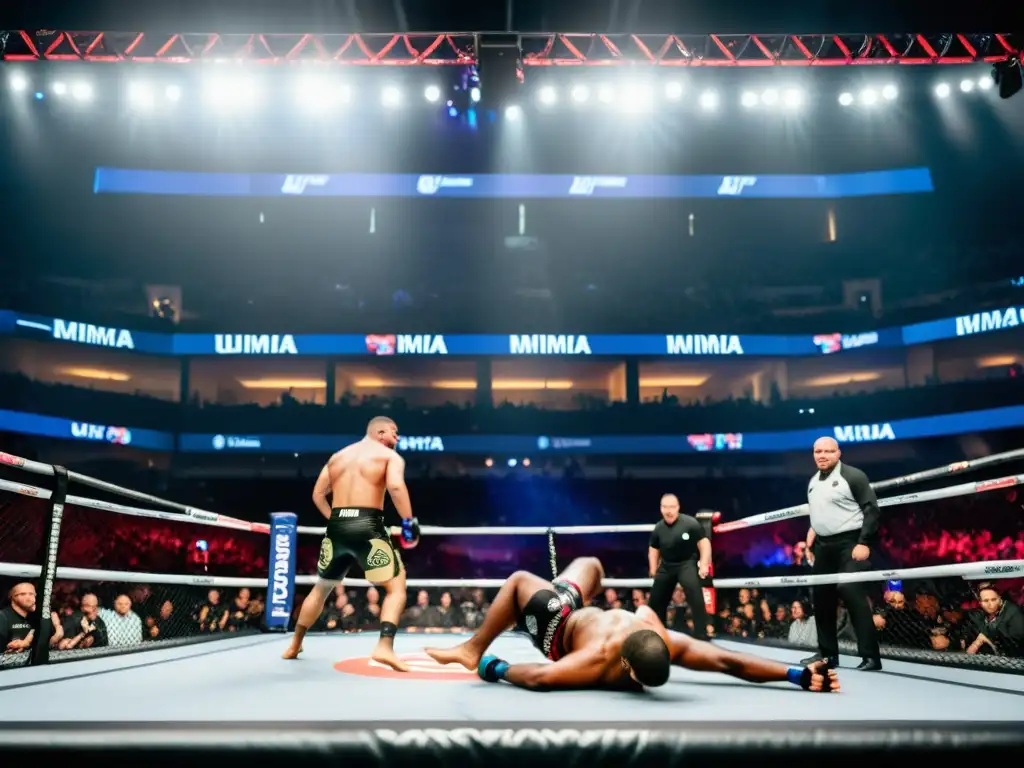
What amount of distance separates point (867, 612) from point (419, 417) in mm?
15821

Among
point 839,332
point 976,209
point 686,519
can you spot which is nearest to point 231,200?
point 839,332

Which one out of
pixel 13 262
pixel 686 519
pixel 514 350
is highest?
pixel 13 262

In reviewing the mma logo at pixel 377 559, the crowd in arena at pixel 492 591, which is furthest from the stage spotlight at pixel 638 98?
the mma logo at pixel 377 559

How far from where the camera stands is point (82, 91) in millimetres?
14641

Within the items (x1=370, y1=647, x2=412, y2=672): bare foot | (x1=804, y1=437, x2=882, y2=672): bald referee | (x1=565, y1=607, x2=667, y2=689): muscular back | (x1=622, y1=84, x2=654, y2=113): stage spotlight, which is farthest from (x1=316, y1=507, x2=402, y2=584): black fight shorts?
(x1=622, y1=84, x2=654, y2=113): stage spotlight

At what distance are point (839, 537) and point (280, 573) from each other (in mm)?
4409

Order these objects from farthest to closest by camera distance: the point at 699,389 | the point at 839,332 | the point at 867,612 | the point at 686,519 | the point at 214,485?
the point at 699,389 → the point at 839,332 → the point at 214,485 → the point at 686,519 → the point at 867,612

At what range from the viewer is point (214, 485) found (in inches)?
728

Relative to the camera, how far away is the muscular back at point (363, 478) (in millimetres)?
4078

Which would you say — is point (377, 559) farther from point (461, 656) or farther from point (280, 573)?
point (280, 573)


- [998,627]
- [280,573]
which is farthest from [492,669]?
[998,627]

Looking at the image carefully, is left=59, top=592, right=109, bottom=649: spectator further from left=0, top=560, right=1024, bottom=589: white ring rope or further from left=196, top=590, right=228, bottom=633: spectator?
left=196, top=590, right=228, bottom=633: spectator

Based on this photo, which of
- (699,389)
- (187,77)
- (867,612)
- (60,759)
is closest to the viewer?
(60,759)

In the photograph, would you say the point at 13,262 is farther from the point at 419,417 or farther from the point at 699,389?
the point at 699,389
